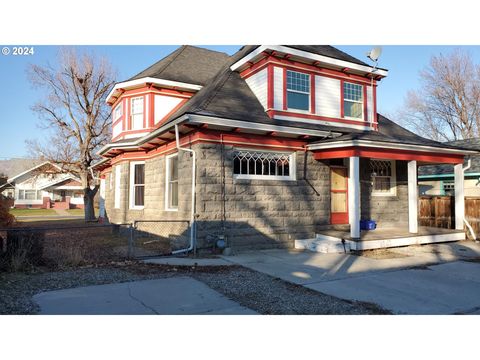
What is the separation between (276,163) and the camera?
1077 cm

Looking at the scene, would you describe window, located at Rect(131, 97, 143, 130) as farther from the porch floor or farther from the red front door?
the porch floor

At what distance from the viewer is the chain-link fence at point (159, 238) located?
9.39m

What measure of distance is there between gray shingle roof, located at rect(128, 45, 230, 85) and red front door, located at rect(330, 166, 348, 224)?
6404 millimetres

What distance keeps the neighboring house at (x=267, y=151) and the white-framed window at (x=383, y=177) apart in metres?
0.04

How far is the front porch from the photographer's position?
10.1 metres

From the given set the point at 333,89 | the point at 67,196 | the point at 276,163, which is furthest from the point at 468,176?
the point at 67,196

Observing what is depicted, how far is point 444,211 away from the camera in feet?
44.9

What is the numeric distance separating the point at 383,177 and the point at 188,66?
9.16 metres

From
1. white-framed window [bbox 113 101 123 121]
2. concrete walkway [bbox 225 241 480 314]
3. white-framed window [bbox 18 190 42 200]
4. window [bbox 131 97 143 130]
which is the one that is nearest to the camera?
concrete walkway [bbox 225 241 480 314]

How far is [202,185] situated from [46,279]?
4.19m

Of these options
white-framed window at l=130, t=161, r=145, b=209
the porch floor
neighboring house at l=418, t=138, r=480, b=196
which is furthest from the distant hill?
the porch floor

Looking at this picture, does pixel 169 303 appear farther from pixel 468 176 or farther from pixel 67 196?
pixel 67 196

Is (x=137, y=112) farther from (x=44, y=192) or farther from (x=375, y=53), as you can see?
(x=44, y=192)

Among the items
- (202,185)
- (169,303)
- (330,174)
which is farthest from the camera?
(330,174)
